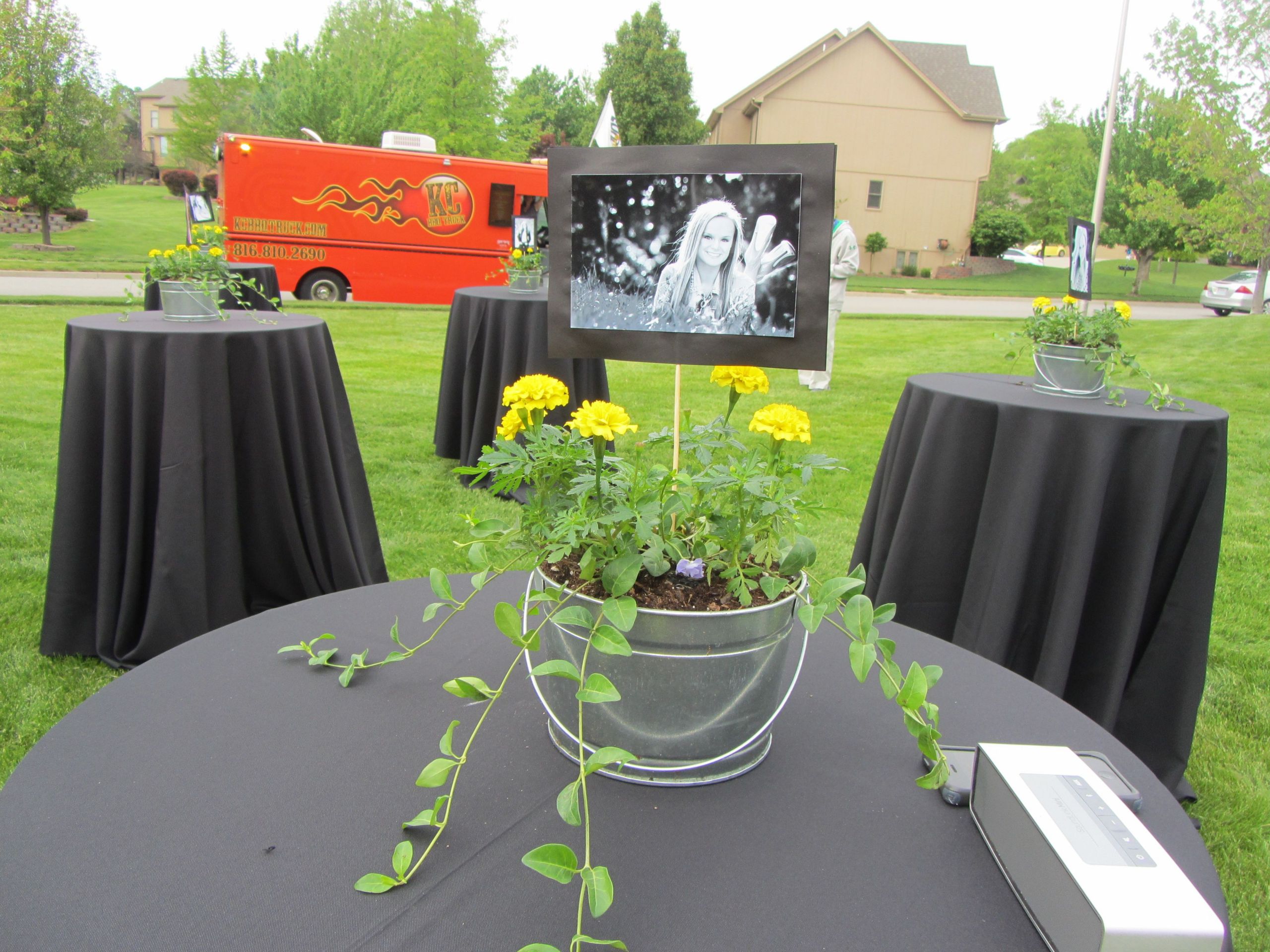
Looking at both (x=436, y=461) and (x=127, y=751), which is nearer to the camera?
(x=127, y=751)

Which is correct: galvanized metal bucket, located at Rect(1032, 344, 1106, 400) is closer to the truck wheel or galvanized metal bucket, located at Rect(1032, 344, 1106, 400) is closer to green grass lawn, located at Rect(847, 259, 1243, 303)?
the truck wheel

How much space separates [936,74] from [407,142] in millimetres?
25962

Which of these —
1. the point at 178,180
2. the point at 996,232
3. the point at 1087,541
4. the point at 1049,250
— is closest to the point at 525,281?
the point at 1087,541

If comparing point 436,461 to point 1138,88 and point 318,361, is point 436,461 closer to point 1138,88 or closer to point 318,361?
point 318,361

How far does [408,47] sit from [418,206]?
44.4 ft

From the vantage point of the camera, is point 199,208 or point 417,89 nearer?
point 199,208

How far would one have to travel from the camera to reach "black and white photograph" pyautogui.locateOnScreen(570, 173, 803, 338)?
0.97 meters

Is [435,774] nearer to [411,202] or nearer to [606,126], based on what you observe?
[606,126]

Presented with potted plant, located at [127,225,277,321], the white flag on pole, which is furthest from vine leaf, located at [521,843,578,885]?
the white flag on pole

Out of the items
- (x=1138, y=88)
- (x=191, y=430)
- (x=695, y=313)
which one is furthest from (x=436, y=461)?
(x=1138, y=88)

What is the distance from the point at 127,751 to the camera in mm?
832

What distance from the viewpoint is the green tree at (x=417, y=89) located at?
804 inches

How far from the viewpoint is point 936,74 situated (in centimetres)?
3027

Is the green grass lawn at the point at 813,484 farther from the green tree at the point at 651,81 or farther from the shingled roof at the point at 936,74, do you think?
the green tree at the point at 651,81
